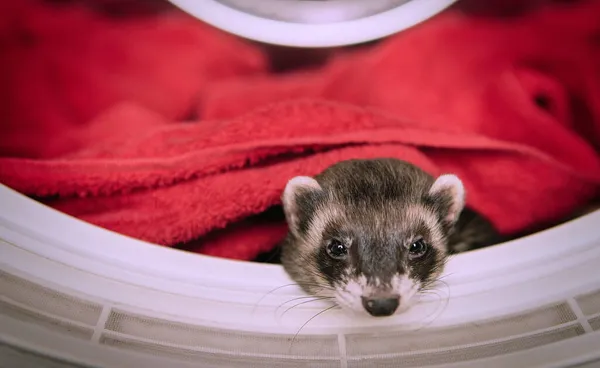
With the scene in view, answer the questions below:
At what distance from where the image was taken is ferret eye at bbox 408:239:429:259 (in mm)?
1225

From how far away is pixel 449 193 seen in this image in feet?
4.28

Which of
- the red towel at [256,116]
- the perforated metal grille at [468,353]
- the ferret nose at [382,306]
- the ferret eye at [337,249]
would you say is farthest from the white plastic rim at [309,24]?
the perforated metal grille at [468,353]

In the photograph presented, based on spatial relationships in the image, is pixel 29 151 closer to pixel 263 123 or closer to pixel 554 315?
pixel 263 123

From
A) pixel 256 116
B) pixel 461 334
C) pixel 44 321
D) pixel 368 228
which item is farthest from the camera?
pixel 256 116

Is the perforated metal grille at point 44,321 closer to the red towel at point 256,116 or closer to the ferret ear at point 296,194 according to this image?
the red towel at point 256,116

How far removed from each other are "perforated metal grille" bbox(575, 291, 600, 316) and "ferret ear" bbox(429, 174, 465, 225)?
1.35 ft

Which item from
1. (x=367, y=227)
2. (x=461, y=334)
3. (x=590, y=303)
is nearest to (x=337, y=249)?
(x=367, y=227)

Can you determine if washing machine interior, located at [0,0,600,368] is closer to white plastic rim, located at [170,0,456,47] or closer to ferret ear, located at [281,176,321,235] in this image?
ferret ear, located at [281,176,321,235]

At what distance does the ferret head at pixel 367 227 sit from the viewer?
3.75 ft

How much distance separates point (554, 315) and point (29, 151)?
1.40 metres

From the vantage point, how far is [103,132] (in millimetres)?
1604

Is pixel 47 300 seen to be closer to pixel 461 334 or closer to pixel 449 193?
pixel 461 334

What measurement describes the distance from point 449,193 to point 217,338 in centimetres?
69

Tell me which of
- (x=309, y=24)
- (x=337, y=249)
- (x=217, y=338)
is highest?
(x=309, y=24)
